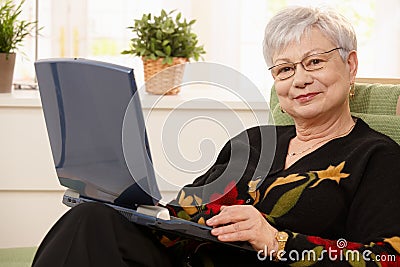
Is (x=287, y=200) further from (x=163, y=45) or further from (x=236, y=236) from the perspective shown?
(x=163, y=45)

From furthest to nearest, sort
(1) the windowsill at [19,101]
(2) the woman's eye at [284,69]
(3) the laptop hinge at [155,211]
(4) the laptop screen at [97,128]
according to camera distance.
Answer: (1) the windowsill at [19,101]
(2) the woman's eye at [284,69]
(3) the laptop hinge at [155,211]
(4) the laptop screen at [97,128]

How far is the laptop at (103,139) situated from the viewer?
1.33 metres

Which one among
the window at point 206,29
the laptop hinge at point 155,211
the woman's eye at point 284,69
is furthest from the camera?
the window at point 206,29

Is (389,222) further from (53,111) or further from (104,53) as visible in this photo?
(104,53)

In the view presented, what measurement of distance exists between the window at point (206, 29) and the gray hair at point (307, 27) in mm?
1740

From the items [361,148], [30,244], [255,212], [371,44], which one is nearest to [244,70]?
[371,44]

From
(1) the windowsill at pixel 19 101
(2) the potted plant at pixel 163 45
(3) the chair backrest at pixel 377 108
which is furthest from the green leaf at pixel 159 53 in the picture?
(3) the chair backrest at pixel 377 108

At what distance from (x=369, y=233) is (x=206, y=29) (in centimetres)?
214

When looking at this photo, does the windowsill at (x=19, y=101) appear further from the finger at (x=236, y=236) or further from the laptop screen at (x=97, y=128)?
the finger at (x=236, y=236)

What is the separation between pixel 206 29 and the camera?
11.7ft

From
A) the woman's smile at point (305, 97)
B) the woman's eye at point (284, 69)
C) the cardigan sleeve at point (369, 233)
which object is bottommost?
the cardigan sleeve at point (369, 233)

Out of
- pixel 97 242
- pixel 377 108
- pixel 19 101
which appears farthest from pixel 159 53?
pixel 97 242

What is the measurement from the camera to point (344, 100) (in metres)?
1.80

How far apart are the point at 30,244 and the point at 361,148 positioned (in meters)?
1.68
